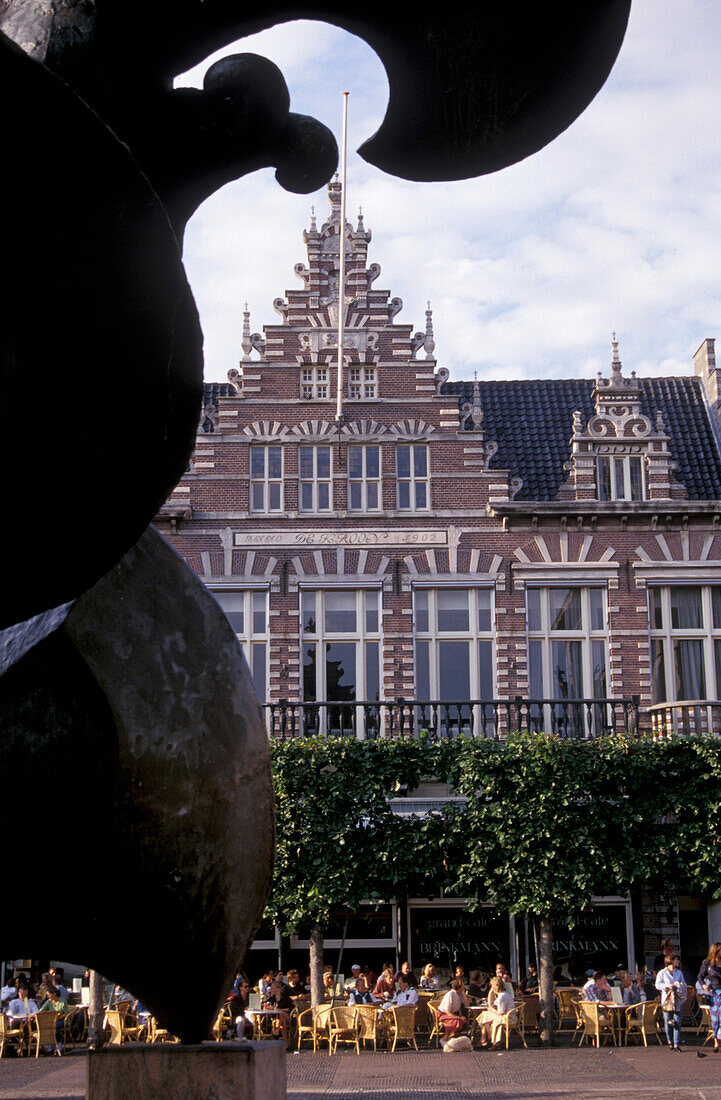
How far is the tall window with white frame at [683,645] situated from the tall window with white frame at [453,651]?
9.53 feet

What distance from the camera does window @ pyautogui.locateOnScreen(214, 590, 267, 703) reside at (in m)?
22.2

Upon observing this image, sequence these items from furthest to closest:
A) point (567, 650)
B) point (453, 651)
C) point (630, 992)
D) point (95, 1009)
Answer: point (567, 650) < point (453, 651) < point (630, 992) < point (95, 1009)

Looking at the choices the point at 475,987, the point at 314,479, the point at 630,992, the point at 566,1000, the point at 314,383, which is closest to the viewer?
the point at 630,992

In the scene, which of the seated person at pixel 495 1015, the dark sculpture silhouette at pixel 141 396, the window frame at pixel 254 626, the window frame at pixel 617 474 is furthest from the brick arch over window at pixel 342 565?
the dark sculpture silhouette at pixel 141 396

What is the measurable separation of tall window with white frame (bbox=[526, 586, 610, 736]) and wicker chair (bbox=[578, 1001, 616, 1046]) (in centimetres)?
554

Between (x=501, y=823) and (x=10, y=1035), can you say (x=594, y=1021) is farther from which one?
(x=10, y=1035)

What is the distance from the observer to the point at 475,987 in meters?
19.2

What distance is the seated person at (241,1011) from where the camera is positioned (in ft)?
52.5

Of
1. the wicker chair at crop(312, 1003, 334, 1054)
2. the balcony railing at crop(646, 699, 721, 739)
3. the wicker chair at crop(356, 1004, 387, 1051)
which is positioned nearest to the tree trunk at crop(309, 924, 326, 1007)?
the wicker chair at crop(312, 1003, 334, 1054)

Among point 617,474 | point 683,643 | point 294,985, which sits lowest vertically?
point 294,985

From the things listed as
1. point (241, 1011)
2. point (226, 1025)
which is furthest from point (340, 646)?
point (226, 1025)

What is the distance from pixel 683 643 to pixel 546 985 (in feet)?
22.6

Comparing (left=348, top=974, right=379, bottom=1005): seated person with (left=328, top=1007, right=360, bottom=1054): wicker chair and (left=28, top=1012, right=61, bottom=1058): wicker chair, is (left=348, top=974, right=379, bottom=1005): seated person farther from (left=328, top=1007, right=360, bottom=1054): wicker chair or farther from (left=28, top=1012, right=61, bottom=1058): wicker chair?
(left=28, top=1012, right=61, bottom=1058): wicker chair

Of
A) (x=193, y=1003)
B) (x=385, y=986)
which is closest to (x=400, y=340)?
(x=385, y=986)
